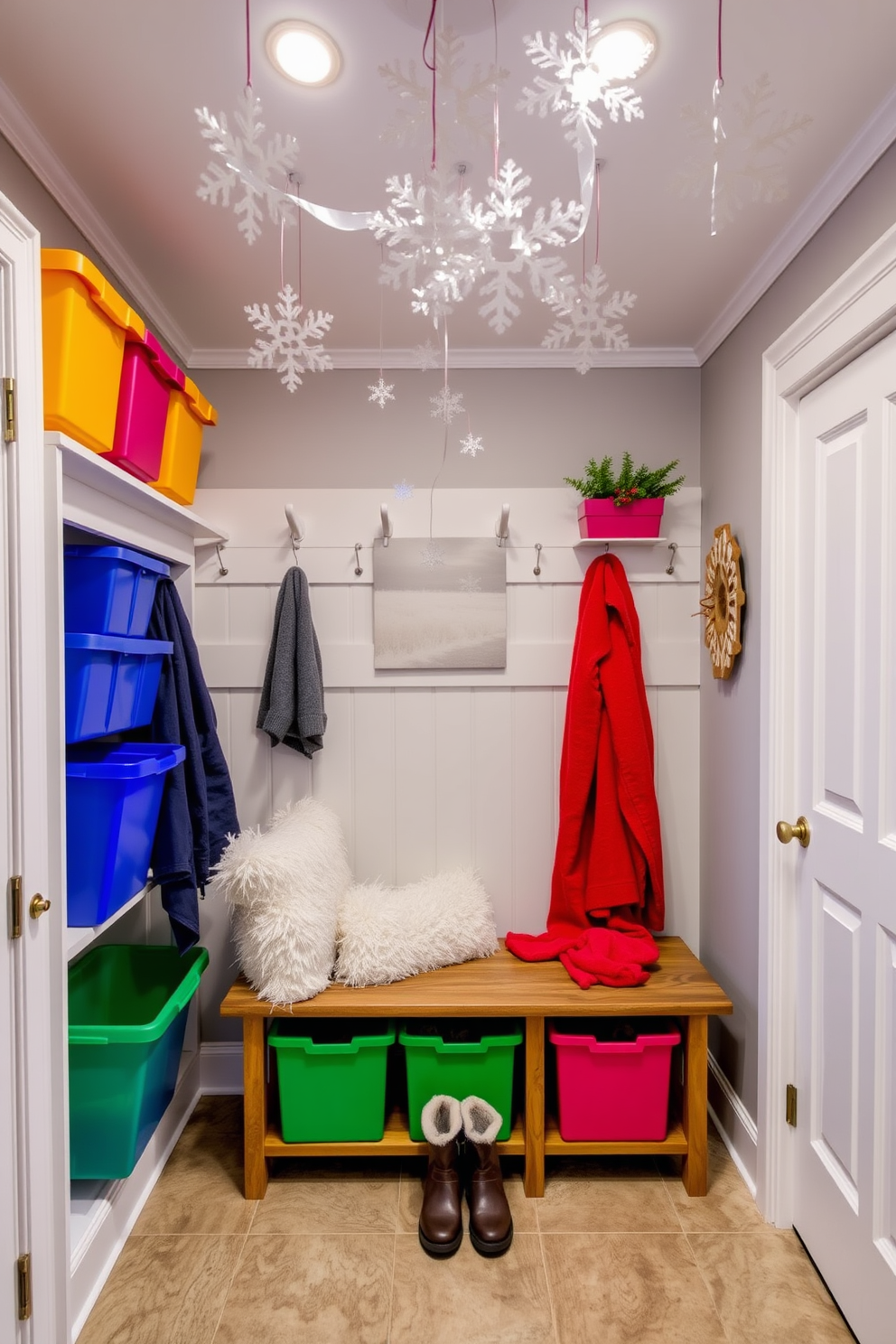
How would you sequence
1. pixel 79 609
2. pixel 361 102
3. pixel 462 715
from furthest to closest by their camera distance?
1. pixel 462 715
2. pixel 79 609
3. pixel 361 102

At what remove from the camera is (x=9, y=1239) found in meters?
1.29

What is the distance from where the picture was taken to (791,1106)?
1.88 m

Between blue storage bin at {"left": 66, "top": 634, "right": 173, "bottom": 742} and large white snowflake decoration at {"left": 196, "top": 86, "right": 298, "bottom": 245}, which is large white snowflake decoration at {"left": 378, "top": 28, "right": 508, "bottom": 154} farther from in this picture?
blue storage bin at {"left": 66, "top": 634, "right": 173, "bottom": 742}

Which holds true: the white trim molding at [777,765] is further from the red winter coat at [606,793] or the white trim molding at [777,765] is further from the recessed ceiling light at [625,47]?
the recessed ceiling light at [625,47]

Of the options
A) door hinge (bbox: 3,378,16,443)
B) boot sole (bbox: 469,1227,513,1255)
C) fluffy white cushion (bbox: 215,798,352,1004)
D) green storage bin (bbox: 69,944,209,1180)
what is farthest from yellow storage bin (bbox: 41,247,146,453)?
boot sole (bbox: 469,1227,513,1255)

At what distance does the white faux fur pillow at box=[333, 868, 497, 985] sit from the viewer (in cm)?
210

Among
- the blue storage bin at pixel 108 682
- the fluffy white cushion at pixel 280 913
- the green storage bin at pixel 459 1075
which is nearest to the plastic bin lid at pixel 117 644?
the blue storage bin at pixel 108 682

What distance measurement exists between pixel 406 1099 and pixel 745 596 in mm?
1784

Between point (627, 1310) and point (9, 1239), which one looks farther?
point (627, 1310)

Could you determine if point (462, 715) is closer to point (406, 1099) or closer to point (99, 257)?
point (406, 1099)

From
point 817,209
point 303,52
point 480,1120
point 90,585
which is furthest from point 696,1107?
point 303,52

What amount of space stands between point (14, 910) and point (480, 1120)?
135 centimetres

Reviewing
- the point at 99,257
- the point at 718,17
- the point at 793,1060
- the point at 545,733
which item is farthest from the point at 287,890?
the point at 718,17

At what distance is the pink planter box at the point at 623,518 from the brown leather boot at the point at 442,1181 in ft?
5.59
